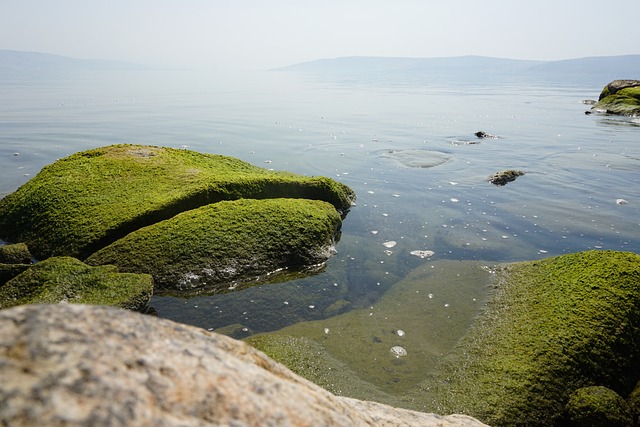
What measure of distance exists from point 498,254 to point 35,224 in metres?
14.1

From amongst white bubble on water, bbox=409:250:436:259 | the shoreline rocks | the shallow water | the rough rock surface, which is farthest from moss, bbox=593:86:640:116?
the rough rock surface

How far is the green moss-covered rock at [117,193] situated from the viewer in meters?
12.3

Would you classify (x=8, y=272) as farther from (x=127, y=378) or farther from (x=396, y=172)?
(x=396, y=172)

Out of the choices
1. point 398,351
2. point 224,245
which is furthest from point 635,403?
point 224,245

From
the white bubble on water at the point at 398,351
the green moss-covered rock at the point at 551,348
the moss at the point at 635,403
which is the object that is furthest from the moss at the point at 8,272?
the moss at the point at 635,403

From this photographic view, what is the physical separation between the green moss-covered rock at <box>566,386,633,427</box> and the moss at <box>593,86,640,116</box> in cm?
5497

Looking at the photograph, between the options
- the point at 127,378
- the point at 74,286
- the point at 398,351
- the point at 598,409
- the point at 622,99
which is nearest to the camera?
the point at 127,378

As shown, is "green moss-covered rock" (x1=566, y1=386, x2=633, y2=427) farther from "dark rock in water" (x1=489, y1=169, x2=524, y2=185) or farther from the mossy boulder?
the mossy boulder

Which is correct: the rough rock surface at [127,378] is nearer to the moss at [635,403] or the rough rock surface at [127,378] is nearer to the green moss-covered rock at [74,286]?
the moss at [635,403]

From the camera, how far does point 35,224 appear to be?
13242mm

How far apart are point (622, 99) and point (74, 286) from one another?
208 feet

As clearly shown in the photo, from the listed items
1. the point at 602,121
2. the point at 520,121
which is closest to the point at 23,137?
the point at 520,121

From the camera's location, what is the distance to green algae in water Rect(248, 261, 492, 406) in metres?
7.75

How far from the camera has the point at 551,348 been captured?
7.48 meters
